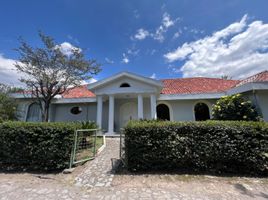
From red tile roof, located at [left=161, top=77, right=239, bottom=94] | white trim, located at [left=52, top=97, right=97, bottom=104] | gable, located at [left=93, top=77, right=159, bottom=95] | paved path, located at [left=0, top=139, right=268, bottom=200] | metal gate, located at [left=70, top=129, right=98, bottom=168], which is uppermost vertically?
red tile roof, located at [left=161, top=77, right=239, bottom=94]

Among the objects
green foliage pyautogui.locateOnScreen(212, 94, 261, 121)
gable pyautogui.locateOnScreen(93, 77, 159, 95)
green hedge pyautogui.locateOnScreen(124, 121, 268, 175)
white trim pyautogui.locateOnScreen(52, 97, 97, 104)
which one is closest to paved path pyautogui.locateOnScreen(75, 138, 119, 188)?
green hedge pyautogui.locateOnScreen(124, 121, 268, 175)

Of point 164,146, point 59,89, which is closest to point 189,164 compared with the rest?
point 164,146

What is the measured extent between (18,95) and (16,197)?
13.2 m

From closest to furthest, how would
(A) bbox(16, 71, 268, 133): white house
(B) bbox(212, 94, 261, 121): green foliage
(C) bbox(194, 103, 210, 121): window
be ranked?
(B) bbox(212, 94, 261, 121): green foliage < (A) bbox(16, 71, 268, 133): white house < (C) bbox(194, 103, 210, 121): window

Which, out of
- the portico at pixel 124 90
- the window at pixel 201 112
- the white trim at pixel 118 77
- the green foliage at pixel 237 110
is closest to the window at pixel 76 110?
the portico at pixel 124 90

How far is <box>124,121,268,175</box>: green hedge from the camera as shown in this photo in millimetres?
5027

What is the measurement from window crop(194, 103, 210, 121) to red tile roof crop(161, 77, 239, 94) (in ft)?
4.73

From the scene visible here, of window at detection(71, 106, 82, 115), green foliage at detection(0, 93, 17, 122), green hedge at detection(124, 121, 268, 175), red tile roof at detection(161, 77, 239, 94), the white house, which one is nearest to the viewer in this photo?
green hedge at detection(124, 121, 268, 175)

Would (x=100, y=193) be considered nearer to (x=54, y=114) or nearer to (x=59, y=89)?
(x=59, y=89)

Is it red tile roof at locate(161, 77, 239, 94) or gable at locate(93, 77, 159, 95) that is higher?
red tile roof at locate(161, 77, 239, 94)

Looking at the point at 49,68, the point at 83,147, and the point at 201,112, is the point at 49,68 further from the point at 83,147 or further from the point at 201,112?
the point at 201,112

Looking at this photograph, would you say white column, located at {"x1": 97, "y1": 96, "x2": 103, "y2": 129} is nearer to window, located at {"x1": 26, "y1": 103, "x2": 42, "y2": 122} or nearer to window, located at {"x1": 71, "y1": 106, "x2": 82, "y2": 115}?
window, located at {"x1": 71, "y1": 106, "x2": 82, "y2": 115}

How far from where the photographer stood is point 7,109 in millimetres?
11711

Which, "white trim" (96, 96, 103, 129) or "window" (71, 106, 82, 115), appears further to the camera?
"window" (71, 106, 82, 115)
